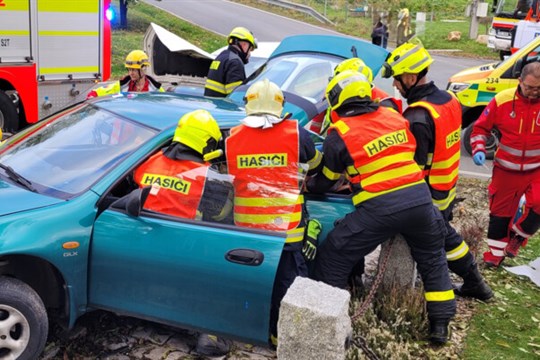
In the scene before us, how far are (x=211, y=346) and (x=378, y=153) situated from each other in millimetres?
1545

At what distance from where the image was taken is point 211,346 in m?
3.91

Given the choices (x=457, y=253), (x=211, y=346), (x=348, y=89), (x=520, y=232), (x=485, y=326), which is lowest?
(x=485, y=326)

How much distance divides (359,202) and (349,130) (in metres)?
0.45

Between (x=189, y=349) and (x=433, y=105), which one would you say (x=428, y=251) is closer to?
(x=433, y=105)

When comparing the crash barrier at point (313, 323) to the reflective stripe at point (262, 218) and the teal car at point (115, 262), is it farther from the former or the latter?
the reflective stripe at point (262, 218)

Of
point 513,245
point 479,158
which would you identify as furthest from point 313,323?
point 513,245

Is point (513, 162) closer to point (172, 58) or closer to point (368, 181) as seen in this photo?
point (368, 181)

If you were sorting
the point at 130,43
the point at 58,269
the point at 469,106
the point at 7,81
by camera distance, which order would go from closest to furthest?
the point at 58,269
the point at 7,81
the point at 469,106
the point at 130,43

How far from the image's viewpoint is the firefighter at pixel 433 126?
4398 mm

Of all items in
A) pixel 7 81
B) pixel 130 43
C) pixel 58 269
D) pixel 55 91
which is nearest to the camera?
pixel 58 269

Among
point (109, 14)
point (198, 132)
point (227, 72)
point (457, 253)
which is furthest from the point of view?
point (109, 14)

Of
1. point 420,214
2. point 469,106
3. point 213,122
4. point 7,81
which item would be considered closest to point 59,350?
point 213,122

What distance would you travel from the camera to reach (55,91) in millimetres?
9141

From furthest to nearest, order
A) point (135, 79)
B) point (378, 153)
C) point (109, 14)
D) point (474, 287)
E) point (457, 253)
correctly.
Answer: point (109, 14)
point (135, 79)
point (474, 287)
point (457, 253)
point (378, 153)
